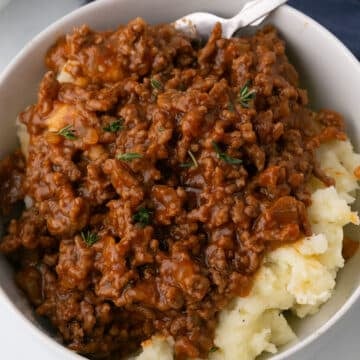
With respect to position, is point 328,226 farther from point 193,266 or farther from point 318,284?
point 193,266

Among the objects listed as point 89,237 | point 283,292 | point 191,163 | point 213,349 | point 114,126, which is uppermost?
point 114,126

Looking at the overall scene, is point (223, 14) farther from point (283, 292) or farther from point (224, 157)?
point (283, 292)

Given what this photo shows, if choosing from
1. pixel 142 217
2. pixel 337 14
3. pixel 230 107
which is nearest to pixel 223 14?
pixel 230 107

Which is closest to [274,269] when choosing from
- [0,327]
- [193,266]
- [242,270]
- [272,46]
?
[242,270]

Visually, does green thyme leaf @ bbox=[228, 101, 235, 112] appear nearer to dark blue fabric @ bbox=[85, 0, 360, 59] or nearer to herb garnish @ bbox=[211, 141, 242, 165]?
herb garnish @ bbox=[211, 141, 242, 165]

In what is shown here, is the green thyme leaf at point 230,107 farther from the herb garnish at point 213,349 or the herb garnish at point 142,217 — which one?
the herb garnish at point 213,349

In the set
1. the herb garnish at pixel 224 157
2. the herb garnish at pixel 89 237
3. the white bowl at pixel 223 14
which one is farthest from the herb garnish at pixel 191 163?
the white bowl at pixel 223 14

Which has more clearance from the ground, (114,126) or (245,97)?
(114,126)
